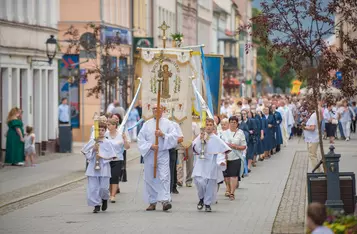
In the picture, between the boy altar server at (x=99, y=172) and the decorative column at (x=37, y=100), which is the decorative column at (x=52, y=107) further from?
the boy altar server at (x=99, y=172)

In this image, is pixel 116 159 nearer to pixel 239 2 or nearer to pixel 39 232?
pixel 39 232

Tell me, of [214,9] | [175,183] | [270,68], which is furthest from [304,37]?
[270,68]

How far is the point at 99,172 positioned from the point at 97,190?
1.00 feet

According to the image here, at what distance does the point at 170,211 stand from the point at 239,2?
13652 centimetres

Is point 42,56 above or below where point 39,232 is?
above

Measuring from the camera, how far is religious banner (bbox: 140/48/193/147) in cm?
2581

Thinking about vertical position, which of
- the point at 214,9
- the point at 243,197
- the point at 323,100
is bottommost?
the point at 243,197

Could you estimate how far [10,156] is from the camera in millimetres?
32594

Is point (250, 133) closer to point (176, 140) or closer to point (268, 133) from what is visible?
point (268, 133)

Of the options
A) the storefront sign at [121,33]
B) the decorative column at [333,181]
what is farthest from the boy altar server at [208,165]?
the storefront sign at [121,33]

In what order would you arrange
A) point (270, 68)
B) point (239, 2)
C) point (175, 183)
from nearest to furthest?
point (175, 183) → point (239, 2) → point (270, 68)

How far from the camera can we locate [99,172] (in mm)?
19766

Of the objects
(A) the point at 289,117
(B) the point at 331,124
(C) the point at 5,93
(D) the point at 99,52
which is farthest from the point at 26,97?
(B) the point at 331,124

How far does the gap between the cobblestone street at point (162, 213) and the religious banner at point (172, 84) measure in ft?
5.54
